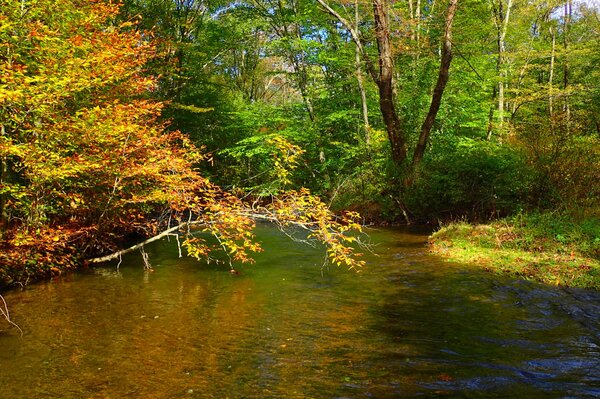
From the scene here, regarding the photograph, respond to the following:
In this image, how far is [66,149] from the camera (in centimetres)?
770

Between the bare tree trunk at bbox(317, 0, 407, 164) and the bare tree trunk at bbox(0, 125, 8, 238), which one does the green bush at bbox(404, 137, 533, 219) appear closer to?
the bare tree trunk at bbox(317, 0, 407, 164)

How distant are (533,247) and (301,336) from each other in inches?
277

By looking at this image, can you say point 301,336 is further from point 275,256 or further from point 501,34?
point 501,34

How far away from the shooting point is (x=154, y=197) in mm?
8922

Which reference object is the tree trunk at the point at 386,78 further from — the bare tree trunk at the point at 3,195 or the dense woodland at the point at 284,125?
the bare tree trunk at the point at 3,195

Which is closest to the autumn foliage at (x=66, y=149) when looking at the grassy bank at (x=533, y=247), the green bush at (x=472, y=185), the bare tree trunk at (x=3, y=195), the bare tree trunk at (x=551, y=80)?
the bare tree trunk at (x=3, y=195)

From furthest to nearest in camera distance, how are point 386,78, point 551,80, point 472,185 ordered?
point 551,80 < point 386,78 < point 472,185

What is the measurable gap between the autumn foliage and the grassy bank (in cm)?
384

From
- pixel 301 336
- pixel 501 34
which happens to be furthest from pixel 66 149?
pixel 501 34

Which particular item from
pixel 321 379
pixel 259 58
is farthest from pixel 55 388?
pixel 259 58

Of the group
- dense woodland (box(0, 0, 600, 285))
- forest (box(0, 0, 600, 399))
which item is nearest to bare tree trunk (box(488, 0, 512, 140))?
dense woodland (box(0, 0, 600, 285))

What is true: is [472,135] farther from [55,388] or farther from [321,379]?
[55,388]

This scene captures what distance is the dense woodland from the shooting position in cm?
762

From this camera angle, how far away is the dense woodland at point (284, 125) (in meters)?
7.62
